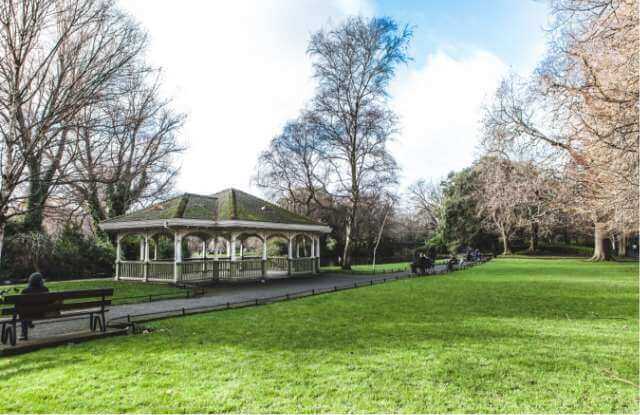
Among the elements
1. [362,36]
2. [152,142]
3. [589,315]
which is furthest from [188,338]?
[362,36]

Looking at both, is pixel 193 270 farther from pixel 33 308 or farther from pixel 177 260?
pixel 33 308

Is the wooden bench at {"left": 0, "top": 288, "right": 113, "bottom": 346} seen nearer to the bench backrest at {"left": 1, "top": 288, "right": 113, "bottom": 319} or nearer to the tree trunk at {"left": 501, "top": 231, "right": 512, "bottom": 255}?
the bench backrest at {"left": 1, "top": 288, "right": 113, "bottom": 319}

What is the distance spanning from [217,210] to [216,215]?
1080 millimetres

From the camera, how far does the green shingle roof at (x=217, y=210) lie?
1931 cm

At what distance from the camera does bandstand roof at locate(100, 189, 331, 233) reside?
61.1 ft

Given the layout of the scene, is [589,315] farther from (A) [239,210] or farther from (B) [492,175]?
(A) [239,210]

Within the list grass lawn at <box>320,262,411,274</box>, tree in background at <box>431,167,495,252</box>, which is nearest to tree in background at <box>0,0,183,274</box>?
grass lawn at <box>320,262,411,274</box>

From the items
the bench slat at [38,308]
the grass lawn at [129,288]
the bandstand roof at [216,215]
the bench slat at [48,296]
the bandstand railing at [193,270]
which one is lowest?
the grass lawn at [129,288]

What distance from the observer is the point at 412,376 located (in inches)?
191

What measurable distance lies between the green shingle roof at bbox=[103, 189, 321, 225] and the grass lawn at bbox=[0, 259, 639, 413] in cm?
1070

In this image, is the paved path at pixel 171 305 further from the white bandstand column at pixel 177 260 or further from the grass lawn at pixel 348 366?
the white bandstand column at pixel 177 260

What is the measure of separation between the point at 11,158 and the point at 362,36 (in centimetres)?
2236

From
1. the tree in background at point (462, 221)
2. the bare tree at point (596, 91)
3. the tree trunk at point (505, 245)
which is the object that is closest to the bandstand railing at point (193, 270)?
the bare tree at point (596, 91)

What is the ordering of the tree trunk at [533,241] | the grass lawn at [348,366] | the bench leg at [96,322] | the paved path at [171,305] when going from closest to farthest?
the grass lawn at [348,366] → the bench leg at [96,322] → the paved path at [171,305] → the tree trunk at [533,241]
